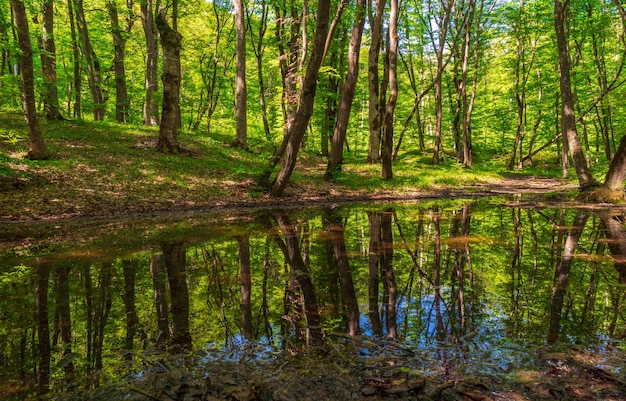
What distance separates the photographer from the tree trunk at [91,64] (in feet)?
64.9

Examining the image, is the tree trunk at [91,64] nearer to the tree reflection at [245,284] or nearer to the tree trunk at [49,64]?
the tree trunk at [49,64]

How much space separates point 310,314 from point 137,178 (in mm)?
11013

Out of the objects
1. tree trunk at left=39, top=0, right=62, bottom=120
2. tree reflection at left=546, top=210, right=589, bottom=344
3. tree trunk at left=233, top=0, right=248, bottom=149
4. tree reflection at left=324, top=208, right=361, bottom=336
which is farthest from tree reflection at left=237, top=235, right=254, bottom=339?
tree trunk at left=39, top=0, right=62, bottom=120

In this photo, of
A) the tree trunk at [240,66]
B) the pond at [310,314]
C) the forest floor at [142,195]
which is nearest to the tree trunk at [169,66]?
the forest floor at [142,195]

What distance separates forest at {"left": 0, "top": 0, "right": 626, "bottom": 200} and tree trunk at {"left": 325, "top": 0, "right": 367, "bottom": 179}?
0.17 feet

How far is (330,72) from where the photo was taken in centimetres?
1534

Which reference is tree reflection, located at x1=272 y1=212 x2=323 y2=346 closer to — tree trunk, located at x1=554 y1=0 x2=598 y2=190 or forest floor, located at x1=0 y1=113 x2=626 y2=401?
forest floor, located at x1=0 y1=113 x2=626 y2=401

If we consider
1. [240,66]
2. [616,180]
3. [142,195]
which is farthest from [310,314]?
[240,66]

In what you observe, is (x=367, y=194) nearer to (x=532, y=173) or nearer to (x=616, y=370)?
(x=616, y=370)

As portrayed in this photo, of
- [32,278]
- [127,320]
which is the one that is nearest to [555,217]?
[127,320]

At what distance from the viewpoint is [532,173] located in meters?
27.3

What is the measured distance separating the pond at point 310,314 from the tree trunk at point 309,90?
17.0 ft

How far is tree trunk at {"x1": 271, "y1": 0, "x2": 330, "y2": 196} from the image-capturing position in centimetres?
1039

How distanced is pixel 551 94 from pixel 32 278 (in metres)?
34.8
